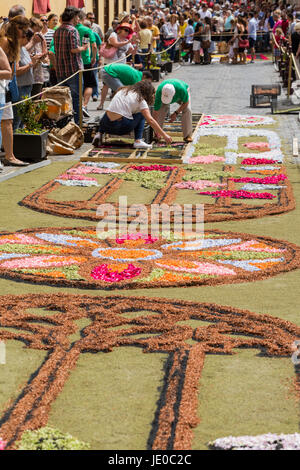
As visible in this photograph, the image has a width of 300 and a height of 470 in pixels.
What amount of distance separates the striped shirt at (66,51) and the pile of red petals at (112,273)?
738 cm

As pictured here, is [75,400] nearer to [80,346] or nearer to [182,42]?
[80,346]

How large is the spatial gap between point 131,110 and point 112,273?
19.6ft

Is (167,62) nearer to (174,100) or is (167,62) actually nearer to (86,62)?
(86,62)

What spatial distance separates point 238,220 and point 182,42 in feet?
79.7

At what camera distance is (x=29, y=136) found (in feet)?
35.3

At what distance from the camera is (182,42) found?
31156 millimetres

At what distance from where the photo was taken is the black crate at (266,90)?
58.1 feet

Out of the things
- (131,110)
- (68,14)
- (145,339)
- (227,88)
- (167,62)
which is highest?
(68,14)

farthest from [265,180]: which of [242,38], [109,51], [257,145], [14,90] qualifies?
[242,38]

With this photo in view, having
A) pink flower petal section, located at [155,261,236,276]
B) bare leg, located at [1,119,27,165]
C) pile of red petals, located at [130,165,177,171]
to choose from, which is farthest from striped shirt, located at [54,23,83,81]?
pink flower petal section, located at [155,261,236,276]

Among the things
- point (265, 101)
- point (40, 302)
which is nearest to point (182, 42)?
point (265, 101)

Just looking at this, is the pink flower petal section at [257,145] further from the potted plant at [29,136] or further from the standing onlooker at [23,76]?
the standing onlooker at [23,76]

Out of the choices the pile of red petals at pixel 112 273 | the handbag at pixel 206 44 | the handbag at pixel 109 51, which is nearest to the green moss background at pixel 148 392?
the pile of red petals at pixel 112 273

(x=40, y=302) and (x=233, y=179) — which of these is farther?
(x=233, y=179)
